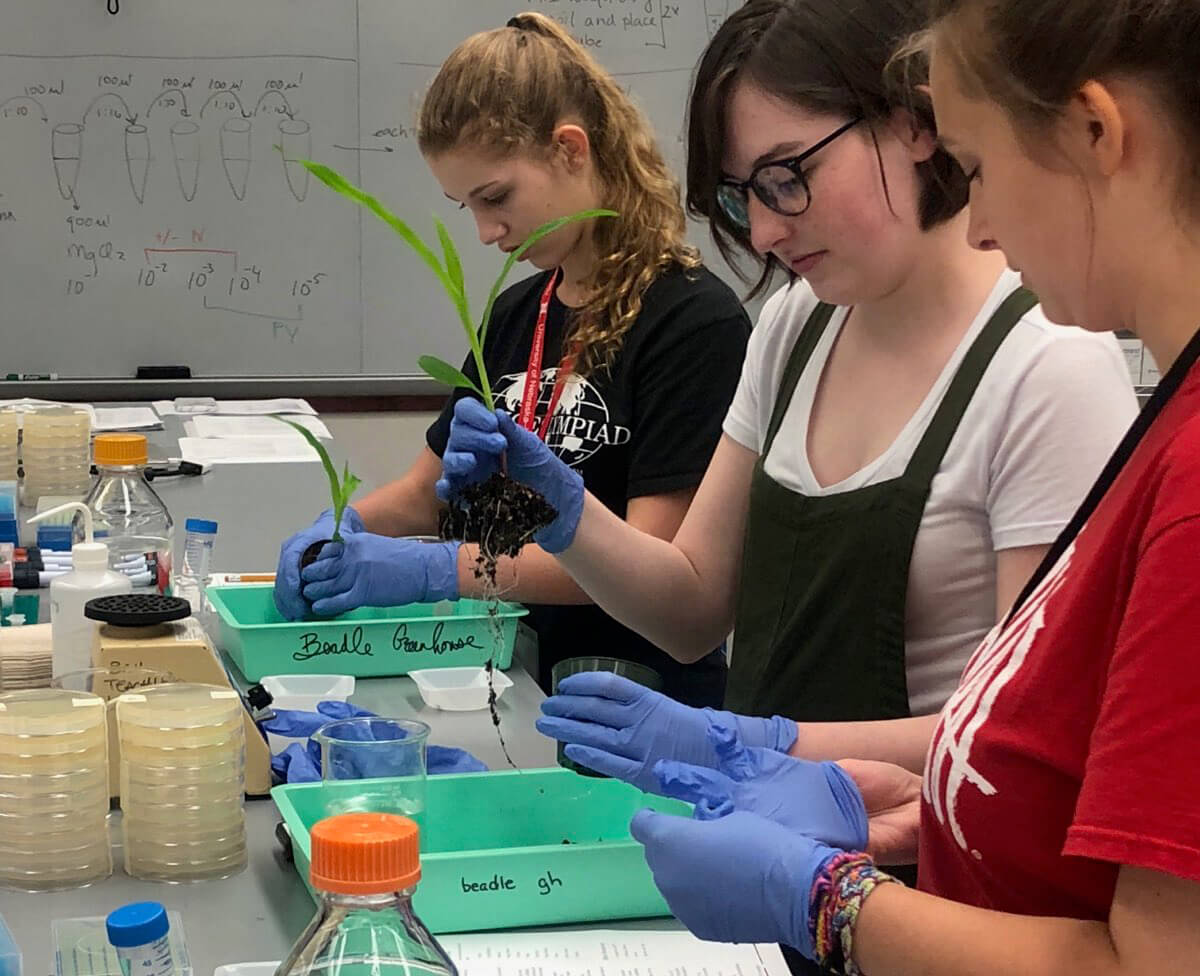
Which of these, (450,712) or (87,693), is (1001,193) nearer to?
(87,693)

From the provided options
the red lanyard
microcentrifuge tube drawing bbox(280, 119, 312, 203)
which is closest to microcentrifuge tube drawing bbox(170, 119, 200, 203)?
microcentrifuge tube drawing bbox(280, 119, 312, 203)

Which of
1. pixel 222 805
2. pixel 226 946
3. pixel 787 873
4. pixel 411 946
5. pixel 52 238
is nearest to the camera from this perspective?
pixel 411 946

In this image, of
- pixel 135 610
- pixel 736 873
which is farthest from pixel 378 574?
pixel 736 873

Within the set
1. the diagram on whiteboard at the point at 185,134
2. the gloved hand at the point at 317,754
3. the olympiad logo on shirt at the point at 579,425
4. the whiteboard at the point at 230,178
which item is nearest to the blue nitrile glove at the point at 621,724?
the gloved hand at the point at 317,754

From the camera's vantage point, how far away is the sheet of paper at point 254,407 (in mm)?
3705

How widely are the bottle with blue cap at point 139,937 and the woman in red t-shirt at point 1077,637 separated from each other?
0.40 m

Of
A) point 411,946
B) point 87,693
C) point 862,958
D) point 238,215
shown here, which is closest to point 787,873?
point 862,958

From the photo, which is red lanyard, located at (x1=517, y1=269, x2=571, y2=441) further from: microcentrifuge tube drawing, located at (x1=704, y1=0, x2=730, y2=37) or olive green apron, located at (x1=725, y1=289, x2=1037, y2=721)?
microcentrifuge tube drawing, located at (x1=704, y1=0, x2=730, y2=37)

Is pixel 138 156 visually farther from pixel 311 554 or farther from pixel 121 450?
pixel 311 554

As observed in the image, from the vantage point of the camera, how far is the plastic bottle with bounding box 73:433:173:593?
1.99 m

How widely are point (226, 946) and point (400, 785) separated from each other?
206 mm

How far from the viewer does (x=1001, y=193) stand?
0.85 meters

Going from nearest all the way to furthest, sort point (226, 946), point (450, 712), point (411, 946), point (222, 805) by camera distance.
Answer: point (411, 946) → point (226, 946) → point (222, 805) → point (450, 712)

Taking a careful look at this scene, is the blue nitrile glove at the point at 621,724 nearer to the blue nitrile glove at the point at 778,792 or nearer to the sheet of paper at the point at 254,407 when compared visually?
the blue nitrile glove at the point at 778,792
